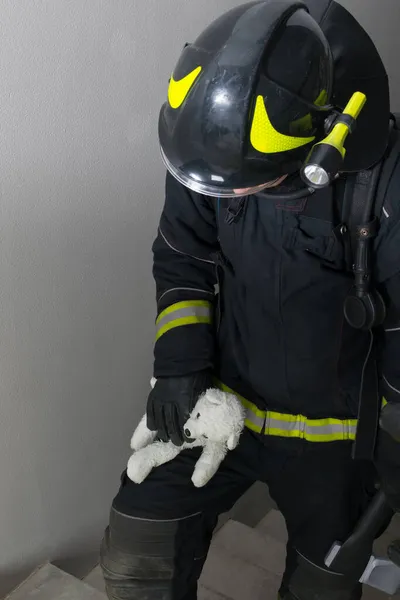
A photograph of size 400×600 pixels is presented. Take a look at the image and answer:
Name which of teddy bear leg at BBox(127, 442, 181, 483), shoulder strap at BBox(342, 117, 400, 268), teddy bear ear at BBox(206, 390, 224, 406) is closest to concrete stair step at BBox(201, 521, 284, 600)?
teddy bear leg at BBox(127, 442, 181, 483)

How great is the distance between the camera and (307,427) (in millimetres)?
1243

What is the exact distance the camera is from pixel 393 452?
117cm

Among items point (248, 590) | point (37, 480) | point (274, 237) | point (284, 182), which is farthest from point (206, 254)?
point (248, 590)

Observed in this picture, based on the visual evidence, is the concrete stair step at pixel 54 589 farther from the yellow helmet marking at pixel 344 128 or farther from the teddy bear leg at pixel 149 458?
the yellow helmet marking at pixel 344 128

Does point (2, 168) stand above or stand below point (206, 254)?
above

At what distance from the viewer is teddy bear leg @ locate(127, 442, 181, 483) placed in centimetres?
125

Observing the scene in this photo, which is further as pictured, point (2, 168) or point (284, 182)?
point (2, 168)

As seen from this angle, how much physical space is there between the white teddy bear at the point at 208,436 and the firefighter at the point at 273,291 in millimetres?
24

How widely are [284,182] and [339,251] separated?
0.14 m

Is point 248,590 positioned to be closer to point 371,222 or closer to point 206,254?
point 206,254

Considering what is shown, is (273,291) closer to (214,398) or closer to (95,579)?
(214,398)

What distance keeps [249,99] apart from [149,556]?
772mm

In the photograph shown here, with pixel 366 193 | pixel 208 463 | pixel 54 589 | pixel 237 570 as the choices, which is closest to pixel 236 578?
pixel 237 570

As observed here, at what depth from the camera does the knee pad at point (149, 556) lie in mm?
1222
